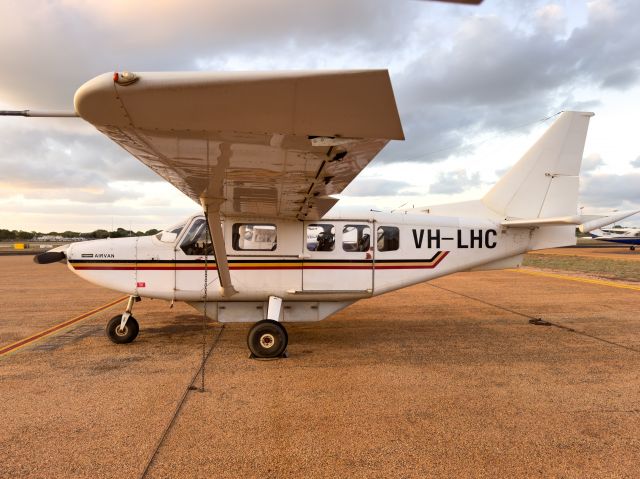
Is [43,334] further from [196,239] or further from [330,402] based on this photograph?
[330,402]

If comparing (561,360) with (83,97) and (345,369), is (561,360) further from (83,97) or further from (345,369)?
(83,97)

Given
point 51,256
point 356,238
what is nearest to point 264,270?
point 356,238

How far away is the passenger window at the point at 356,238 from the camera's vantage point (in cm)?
709

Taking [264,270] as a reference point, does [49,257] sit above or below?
above

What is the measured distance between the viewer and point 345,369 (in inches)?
221

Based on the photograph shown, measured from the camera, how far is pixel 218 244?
5.57 metres

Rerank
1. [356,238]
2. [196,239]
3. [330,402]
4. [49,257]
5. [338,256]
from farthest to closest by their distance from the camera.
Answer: [356,238]
[338,256]
[196,239]
[49,257]
[330,402]

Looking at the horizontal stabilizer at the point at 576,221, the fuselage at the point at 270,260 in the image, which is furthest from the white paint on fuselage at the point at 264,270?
the horizontal stabilizer at the point at 576,221

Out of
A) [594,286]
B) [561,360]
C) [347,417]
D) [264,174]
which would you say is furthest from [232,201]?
[594,286]

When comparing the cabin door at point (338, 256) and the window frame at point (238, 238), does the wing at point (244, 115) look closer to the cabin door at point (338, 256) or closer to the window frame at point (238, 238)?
the window frame at point (238, 238)

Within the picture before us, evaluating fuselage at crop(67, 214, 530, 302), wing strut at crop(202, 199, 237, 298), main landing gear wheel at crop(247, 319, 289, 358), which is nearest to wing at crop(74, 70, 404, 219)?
wing strut at crop(202, 199, 237, 298)

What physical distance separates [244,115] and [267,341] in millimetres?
4340

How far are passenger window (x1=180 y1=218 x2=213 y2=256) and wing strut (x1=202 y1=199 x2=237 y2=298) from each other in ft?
2.78

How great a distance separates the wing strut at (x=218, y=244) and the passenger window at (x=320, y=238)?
155 cm
